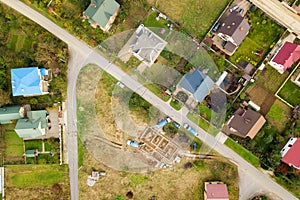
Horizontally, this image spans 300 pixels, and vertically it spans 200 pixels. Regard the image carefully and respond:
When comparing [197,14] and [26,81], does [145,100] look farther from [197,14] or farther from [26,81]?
[26,81]

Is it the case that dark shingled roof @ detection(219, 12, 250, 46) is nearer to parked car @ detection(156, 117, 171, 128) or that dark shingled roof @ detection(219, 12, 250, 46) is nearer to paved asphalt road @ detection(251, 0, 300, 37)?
paved asphalt road @ detection(251, 0, 300, 37)

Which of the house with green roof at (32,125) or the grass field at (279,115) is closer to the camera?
the house with green roof at (32,125)

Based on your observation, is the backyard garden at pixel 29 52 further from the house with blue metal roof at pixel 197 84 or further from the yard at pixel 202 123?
the yard at pixel 202 123

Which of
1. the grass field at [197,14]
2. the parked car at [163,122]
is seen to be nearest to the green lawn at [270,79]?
the grass field at [197,14]

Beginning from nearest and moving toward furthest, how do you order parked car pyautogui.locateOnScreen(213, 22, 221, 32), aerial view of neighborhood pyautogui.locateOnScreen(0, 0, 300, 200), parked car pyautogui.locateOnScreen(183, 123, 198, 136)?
aerial view of neighborhood pyautogui.locateOnScreen(0, 0, 300, 200) < parked car pyautogui.locateOnScreen(213, 22, 221, 32) < parked car pyautogui.locateOnScreen(183, 123, 198, 136)

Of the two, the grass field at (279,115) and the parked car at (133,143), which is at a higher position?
the grass field at (279,115)

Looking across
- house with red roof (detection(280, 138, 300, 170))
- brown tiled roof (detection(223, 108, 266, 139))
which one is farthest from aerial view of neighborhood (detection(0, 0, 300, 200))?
house with red roof (detection(280, 138, 300, 170))

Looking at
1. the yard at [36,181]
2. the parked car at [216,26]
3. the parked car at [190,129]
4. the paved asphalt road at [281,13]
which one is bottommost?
the yard at [36,181]
